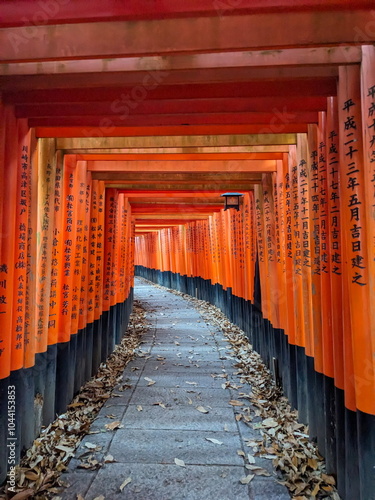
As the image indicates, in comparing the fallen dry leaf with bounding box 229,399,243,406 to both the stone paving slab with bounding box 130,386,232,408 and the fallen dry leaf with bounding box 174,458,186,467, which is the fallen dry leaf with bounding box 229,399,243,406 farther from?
the fallen dry leaf with bounding box 174,458,186,467

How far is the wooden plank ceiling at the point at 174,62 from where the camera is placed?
2213mm

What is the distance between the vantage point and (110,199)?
7301 millimetres

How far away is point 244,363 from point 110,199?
4127 mm

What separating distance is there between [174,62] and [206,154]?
234cm

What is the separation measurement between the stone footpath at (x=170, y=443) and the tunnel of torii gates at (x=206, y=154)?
657 mm

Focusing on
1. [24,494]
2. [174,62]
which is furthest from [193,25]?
[24,494]

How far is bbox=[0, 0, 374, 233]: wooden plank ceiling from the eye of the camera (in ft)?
7.26

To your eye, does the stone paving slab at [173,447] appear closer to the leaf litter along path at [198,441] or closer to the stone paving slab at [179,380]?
the leaf litter along path at [198,441]

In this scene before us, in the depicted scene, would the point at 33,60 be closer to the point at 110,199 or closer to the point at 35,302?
the point at 35,302

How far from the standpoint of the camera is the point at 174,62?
101 inches

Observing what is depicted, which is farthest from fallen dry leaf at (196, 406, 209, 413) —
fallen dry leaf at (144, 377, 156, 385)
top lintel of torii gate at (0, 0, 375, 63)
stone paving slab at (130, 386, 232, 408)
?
top lintel of torii gate at (0, 0, 375, 63)

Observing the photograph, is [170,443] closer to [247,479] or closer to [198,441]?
[198,441]

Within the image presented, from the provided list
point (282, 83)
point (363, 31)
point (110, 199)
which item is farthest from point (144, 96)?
point (110, 199)

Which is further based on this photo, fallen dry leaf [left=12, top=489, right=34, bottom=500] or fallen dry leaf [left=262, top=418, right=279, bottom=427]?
fallen dry leaf [left=262, top=418, right=279, bottom=427]
